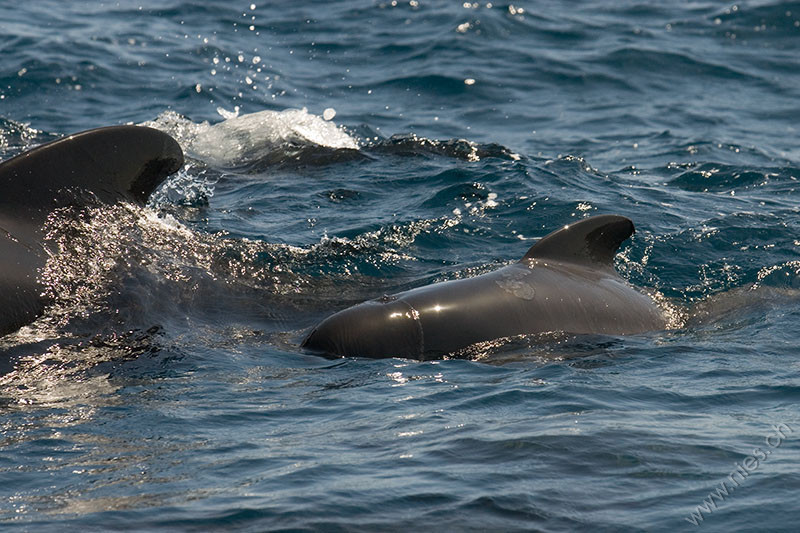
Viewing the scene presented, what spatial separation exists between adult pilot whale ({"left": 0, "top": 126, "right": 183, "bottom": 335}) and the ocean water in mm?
138

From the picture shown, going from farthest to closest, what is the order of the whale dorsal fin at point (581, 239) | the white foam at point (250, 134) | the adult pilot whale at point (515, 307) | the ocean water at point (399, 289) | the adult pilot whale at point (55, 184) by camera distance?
the white foam at point (250, 134) < the whale dorsal fin at point (581, 239) < the adult pilot whale at point (515, 307) < the adult pilot whale at point (55, 184) < the ocean water at point (399, 289)

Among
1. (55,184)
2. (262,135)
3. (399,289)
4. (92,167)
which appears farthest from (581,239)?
(262,135)

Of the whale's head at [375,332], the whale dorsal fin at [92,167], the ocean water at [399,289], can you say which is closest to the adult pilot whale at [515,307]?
the whale's head at [375,332]

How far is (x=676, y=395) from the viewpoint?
7.54 metres

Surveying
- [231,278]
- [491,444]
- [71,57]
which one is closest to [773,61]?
[71,57]

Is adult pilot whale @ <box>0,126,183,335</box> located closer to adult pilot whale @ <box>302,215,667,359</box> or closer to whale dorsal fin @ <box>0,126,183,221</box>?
whale dorsal fin @ <box>0,126,183,221</box>

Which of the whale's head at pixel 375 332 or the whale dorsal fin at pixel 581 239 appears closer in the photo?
the whale's head at pixel 375 332

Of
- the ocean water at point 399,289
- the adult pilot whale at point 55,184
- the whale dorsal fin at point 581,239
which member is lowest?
the ocean water at point 399,289

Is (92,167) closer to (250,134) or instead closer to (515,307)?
(515,307)

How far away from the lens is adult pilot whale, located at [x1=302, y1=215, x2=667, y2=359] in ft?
26.6

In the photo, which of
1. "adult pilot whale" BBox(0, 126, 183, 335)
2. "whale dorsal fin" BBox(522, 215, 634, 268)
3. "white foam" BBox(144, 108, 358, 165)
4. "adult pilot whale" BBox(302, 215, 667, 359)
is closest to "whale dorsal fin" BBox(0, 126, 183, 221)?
"adult pilot whale" BBox(0, 126, 183, 335)

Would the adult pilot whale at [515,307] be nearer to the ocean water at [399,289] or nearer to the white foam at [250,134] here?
the ocean water at [399,289]

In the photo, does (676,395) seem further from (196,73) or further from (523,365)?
(196,73)

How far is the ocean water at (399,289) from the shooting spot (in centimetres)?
593
